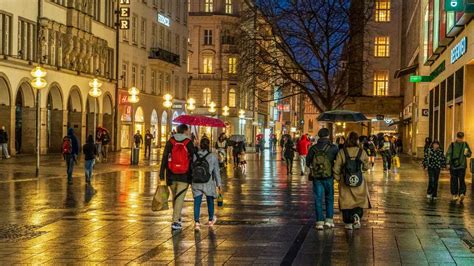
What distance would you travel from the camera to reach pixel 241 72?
3931 cm

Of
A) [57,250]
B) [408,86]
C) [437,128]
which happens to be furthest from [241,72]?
[408,86]

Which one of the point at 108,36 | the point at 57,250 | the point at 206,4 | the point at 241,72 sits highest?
the point at 206,4

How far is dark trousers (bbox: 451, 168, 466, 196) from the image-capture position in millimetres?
20312

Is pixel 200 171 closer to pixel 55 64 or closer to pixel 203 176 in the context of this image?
pixel 203 176

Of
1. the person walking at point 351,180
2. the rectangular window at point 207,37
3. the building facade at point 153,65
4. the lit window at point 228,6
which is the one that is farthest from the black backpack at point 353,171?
the lit window at point 228,6

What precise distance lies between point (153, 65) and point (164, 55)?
5.24ft

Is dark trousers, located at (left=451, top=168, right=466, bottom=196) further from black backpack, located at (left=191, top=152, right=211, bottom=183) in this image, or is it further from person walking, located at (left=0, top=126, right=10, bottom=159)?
person walking, located at (left=0, top=126, right=10, bottom=159)

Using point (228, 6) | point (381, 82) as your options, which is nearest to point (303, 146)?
point (381, 82)

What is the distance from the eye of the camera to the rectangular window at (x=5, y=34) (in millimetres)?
41469

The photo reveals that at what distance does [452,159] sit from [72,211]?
9.51 meters

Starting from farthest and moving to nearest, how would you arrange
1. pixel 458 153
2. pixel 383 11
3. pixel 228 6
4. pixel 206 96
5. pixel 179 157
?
1. pixel 206 96
2. pixel 228 6
3. pixel 383 11
4. pixel 458 153
5. pixel 179 157

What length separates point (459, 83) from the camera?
3288 cm

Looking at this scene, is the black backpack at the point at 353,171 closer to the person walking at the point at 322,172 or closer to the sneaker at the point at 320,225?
the person walking at the point at 322,172

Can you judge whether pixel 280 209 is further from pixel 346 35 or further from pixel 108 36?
pixel 108 36
